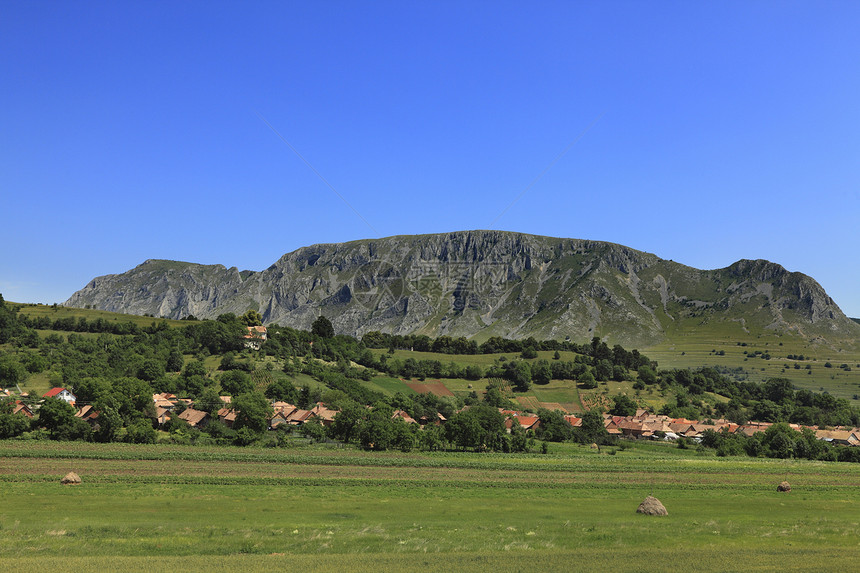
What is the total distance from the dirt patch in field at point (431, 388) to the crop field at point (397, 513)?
73.4m

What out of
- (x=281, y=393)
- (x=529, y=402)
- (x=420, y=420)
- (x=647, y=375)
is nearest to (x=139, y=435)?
(x=281, y=393)

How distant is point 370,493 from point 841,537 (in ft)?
102

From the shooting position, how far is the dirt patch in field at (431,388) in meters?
146

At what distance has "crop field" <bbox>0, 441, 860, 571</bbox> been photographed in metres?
29.7

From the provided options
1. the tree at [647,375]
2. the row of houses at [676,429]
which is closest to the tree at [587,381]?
the tree at [647,375]

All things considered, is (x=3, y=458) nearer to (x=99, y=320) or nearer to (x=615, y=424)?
(x=615, y=424)

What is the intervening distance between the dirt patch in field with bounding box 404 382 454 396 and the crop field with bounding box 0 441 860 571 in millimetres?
73378

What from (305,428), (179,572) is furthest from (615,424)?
(179,572)

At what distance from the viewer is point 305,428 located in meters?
91.5

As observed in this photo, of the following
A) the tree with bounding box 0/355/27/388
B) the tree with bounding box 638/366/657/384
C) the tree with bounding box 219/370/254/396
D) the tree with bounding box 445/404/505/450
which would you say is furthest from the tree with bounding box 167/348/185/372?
the tree with bounding box 638/366/657/384

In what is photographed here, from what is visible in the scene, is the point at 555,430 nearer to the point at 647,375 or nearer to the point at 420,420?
the point at 420,420

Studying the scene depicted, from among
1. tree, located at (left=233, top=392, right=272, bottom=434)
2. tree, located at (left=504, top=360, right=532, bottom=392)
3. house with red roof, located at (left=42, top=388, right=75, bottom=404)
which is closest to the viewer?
tree, located at (left=233, top=392, right=272, bottom=434)

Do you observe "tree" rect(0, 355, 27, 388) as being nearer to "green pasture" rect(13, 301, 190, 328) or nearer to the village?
the village

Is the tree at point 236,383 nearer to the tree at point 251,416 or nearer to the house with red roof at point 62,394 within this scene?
the house with red roof at point 62,394
